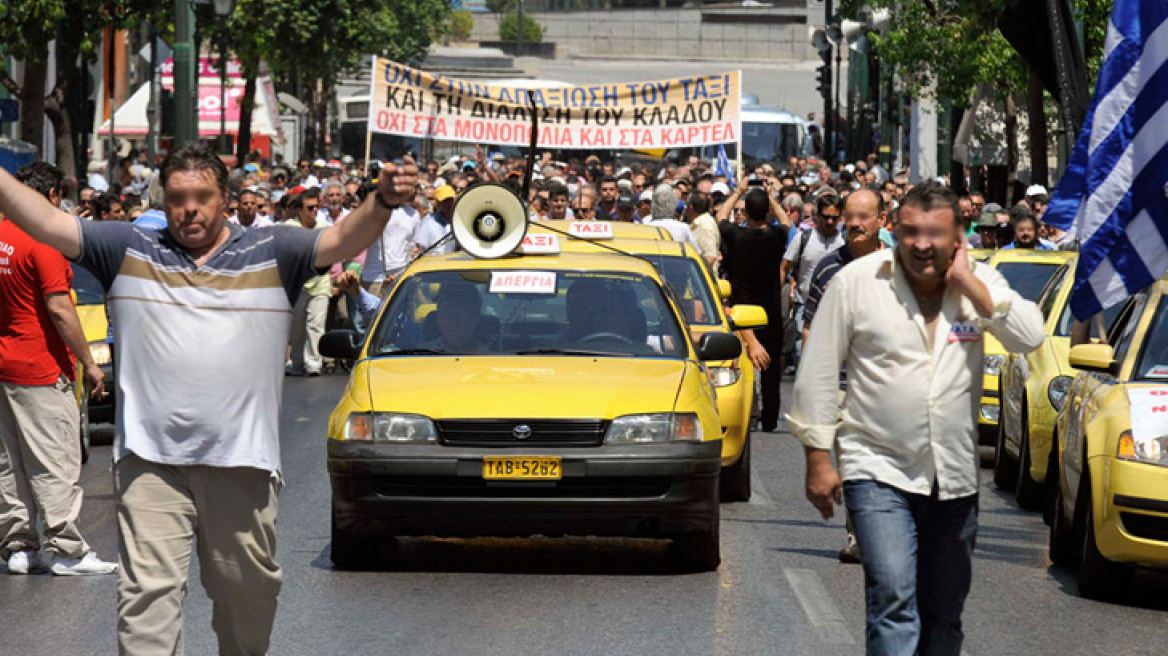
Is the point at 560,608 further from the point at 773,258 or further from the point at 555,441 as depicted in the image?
the point at 773,258

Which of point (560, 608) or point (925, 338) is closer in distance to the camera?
point (925, 338)

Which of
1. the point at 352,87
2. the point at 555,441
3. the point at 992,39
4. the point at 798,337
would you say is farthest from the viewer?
the point at 352,87

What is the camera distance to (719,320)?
1315cm

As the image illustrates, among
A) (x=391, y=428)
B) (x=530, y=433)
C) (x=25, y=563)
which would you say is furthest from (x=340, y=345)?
(x=25, y=563)

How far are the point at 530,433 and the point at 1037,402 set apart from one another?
13.6ft

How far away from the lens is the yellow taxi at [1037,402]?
12.6 metres

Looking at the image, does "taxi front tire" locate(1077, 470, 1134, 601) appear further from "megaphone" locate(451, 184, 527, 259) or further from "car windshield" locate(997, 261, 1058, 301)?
"car windshield" locate(997, 261, 1058, 301)

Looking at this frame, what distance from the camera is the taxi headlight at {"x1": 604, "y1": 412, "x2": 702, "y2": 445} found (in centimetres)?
984

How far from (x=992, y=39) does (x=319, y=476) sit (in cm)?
1807

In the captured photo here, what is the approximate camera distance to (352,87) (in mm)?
96000

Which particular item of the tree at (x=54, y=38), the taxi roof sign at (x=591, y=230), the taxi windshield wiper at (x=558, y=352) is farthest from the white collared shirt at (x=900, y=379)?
the tree at (x=54, y=38)

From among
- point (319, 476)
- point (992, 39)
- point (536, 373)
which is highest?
point (992, 39)

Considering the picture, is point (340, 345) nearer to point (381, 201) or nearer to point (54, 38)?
point (381, 201)

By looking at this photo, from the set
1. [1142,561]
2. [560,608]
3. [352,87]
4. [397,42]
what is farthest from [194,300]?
[352,87]
